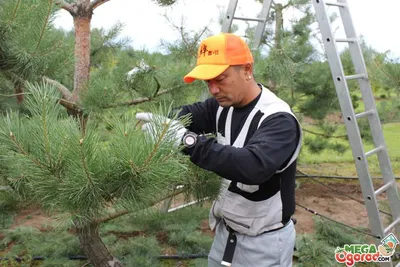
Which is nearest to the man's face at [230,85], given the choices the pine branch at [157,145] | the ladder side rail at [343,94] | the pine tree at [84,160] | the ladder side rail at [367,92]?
the pine tree at [84,160]

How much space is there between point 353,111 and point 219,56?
1108 millimetres

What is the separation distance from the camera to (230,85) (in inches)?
46.8

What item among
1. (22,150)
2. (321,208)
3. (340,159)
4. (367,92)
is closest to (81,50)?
(22,150)

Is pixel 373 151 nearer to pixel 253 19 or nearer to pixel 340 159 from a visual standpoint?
pixel 253 19

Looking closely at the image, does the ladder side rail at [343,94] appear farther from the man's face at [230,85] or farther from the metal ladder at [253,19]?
the man's face at [230,85]

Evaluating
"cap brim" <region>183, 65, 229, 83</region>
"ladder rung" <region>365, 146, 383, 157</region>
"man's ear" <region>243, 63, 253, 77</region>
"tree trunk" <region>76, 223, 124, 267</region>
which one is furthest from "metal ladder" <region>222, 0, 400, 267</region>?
"tree trunk" <region>76, 223, 124, 267</region>

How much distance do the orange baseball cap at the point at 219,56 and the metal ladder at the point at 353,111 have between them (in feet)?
3.25

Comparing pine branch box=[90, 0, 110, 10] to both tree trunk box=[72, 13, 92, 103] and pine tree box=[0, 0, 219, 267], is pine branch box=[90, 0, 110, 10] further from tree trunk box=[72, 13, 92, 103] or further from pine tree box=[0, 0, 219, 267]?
pine tree box=[0, 0, 219, 267]

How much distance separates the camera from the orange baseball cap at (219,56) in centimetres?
115

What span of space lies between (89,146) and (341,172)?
4.30m

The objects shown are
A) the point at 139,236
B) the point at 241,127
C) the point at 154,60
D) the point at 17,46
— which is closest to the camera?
the point at 241,127

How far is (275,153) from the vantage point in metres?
1.07

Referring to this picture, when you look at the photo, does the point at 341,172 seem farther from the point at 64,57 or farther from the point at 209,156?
the point at 209,156

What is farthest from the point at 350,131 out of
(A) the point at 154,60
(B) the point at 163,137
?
(B) the point at 163,137
